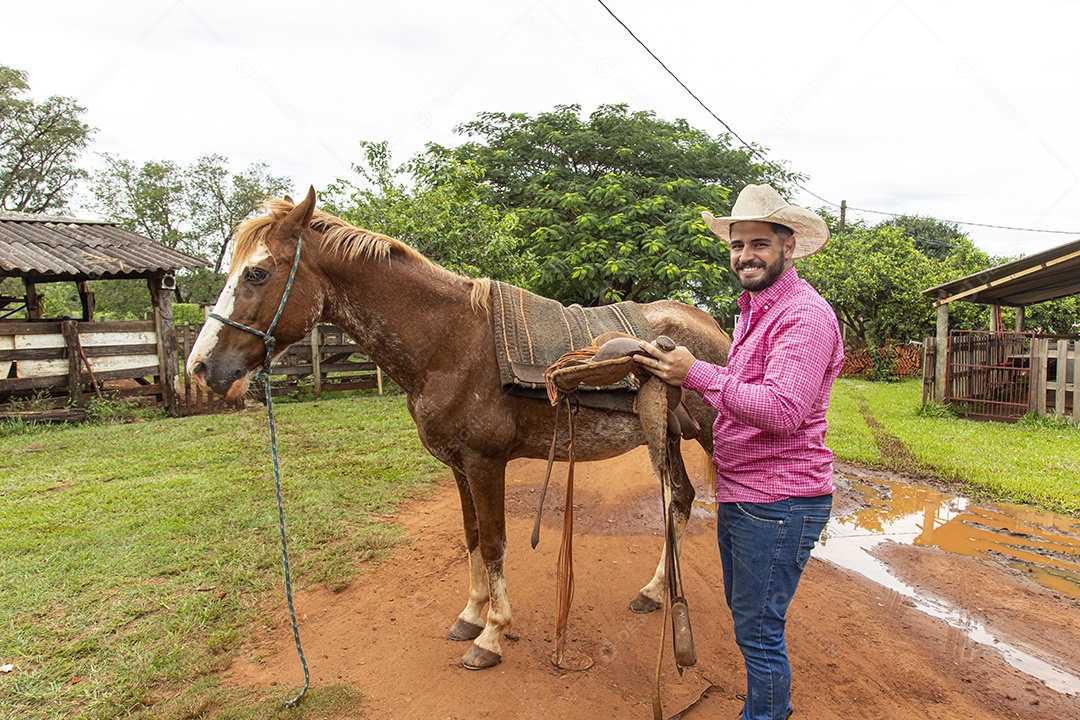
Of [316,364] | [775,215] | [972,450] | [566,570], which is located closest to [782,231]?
[775,215]

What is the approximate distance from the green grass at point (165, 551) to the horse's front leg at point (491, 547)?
28.7 inches


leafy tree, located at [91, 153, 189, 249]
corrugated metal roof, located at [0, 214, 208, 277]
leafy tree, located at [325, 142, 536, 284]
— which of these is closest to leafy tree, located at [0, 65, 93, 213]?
leafy tree, located at [91, 153, 189, 249]

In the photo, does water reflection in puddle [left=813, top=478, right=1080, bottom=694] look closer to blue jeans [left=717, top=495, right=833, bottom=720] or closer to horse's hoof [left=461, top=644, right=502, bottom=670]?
blue jeans [left=717, top=495, right=833, bottom=720]

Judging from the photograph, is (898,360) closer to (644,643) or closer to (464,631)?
(644,643)

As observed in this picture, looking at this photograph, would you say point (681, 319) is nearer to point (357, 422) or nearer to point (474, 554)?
point (474, 554)

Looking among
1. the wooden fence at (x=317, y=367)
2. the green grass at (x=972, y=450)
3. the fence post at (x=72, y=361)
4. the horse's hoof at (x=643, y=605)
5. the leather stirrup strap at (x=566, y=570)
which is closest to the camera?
the leather stirrup strap at (x=566, y=570)

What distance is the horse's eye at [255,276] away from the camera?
266 centimetres

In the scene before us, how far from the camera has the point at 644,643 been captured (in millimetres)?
3322

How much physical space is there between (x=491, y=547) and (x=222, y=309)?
1847 millimetres

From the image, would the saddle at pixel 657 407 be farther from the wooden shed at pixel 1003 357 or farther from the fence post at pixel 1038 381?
the fence post at pixel 1038 381

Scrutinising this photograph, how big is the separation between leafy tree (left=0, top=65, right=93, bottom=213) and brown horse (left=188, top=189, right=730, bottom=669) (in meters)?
25.7

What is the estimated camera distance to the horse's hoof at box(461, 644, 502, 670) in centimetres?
305

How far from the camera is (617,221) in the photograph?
1277 centimetres

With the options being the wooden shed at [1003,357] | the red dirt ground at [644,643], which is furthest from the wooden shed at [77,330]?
the wooden shed at [1003,357]
